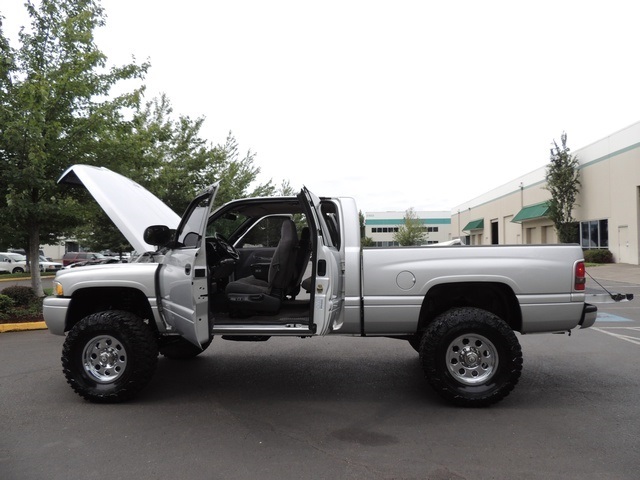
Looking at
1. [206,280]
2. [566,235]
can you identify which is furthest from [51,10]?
[566,235]

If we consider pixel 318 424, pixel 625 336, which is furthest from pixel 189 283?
pixel 625 336

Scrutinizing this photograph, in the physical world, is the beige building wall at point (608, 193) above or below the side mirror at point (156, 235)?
above

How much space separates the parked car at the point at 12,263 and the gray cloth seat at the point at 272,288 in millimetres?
26811

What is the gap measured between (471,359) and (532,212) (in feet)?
107

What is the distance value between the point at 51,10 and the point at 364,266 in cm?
951

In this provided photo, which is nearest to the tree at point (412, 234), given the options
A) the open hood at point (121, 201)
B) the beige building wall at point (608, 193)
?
the beige building wall at point (608, 193)

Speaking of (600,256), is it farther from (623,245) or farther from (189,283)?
(189,283)

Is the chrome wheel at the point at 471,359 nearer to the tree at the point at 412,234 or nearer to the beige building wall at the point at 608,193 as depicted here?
the beige building wall at the point at 608,193

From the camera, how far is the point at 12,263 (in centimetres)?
2744

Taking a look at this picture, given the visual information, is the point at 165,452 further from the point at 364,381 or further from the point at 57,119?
the point at 57,119

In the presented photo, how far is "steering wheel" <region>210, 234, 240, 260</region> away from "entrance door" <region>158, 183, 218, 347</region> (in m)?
0.65

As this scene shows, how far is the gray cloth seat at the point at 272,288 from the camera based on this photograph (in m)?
4.94

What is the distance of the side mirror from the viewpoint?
436cm

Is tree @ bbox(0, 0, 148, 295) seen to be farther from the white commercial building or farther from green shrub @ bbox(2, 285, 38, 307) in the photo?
the white commercial building
